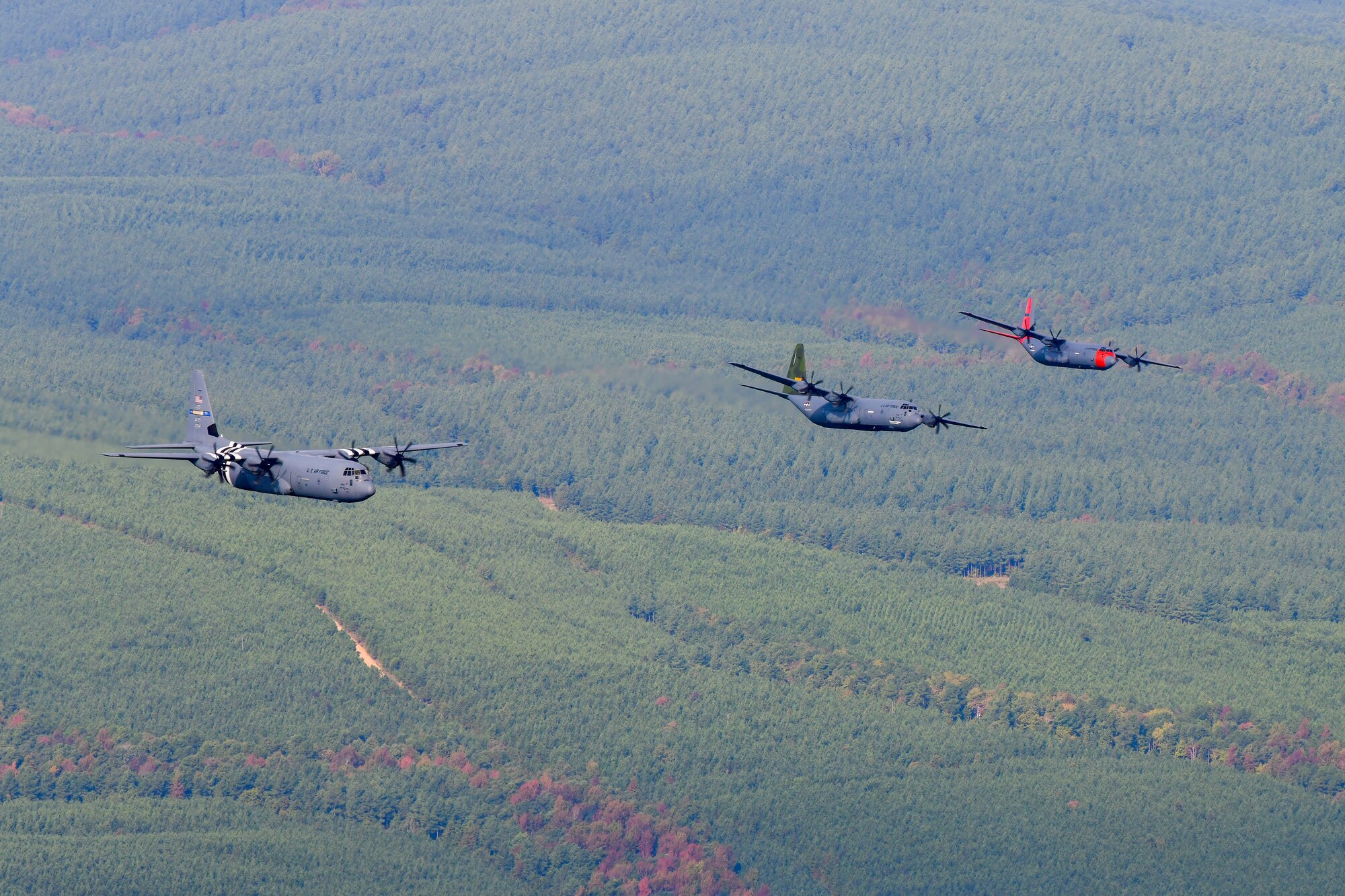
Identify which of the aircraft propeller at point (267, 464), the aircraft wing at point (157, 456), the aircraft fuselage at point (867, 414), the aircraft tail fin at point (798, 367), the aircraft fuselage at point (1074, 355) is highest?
the aircraft fuselage at point (1074, 355)

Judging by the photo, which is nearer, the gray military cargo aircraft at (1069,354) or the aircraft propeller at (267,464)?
the aircraft propeller at (267,464)

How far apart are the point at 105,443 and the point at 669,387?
4160 cm

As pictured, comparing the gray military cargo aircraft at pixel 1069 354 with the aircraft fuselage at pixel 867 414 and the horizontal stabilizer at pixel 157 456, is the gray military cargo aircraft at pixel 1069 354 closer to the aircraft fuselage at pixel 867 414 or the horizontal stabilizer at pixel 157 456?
the aircraft fuselage at pixel 867 414

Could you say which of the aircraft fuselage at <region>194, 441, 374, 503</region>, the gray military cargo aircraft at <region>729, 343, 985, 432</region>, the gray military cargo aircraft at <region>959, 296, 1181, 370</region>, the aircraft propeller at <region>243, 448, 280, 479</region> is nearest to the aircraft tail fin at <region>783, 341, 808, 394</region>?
the gray military cargo aircraft at <region>729, 343, 985, 432</region>

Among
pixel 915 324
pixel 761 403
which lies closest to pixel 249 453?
pixel 761 403

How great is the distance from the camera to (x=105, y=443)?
176875 mm

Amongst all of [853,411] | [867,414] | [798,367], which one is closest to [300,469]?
[853,411]

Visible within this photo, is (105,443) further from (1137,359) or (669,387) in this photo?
(1137,359)

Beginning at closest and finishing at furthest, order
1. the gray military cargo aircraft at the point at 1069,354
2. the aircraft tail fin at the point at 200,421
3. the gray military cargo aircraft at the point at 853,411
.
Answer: the gray military cargo aircraft at the point at 853,411 < the aircraft tail fin at the point at 200,421 < the gray military cargo aircraft at the point at 1069,354

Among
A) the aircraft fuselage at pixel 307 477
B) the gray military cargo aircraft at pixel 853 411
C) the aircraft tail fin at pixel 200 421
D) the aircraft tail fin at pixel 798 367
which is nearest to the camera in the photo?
the aircraft fuselage at pixel 307 477

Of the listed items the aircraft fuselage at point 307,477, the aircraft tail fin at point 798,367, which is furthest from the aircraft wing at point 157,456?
the aircraft tail fin at point 798,367

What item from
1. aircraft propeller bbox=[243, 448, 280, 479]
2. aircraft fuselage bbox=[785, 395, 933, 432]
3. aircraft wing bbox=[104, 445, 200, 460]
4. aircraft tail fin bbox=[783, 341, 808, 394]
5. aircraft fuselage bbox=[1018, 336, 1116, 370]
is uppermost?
aircraft fuselage bbox=[1018, 336, 1116, 370]

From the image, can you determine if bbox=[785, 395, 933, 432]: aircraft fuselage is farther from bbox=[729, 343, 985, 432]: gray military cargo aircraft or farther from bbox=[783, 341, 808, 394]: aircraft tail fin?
bbox=[783, 341, 808, 394]: aircraft tail fin

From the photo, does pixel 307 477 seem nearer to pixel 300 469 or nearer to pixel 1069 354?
pixel 300 469
